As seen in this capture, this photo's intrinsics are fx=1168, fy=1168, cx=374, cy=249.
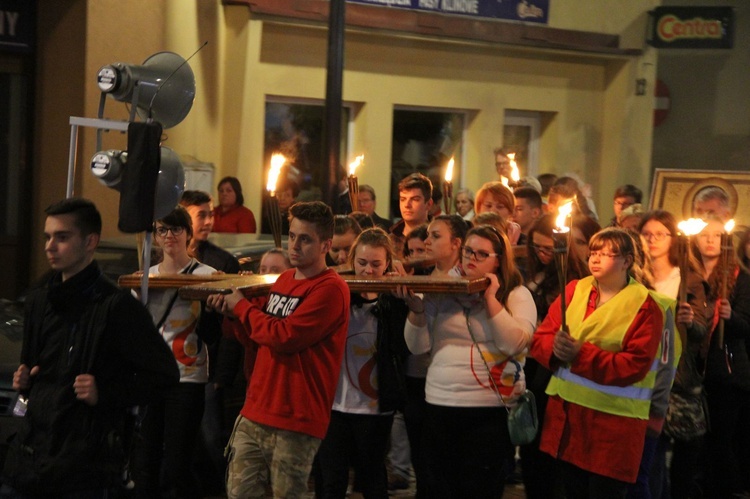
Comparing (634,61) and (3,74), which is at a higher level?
(634,61)

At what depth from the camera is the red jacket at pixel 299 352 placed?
5.49 metres

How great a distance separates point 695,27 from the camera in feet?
55.3

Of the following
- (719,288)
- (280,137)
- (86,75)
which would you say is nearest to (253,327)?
(719,288)

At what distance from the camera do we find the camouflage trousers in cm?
555

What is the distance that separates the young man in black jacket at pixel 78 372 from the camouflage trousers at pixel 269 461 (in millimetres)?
880

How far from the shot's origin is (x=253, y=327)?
5473 millimetres

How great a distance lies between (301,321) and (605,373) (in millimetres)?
1648

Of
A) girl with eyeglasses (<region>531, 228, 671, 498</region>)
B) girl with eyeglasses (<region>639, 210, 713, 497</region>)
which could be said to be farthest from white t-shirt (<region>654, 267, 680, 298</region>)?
girl with eyeglasses (<region>531, 228, 671, 498</region>)

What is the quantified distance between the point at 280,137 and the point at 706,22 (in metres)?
6.62

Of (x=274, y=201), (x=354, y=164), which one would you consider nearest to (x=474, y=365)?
(x=274, y=201)

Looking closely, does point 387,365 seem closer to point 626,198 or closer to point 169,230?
point 169,230

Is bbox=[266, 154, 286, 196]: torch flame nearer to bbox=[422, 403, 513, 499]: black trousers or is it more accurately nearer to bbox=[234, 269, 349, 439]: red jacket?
bbox=[234, 269, 349, 439]: red jacket

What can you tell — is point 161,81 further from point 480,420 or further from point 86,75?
point 86,75

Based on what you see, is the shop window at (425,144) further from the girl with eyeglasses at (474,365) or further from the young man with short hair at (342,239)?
the girl with eyeglasses at (474,365)
